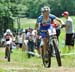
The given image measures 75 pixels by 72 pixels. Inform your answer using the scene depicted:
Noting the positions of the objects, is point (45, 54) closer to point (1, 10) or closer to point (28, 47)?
point (28, 47)

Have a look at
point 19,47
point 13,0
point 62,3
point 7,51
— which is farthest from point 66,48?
point 62,3

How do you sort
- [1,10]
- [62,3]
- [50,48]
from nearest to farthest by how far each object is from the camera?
[50,48]
[1,10]
[62,3]

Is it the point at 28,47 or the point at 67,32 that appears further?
the point at 28,47

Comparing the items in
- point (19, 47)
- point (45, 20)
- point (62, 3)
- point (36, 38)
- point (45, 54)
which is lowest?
point (62, 3)

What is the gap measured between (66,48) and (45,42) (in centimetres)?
602

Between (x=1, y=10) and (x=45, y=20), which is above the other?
(x=45, y=20)

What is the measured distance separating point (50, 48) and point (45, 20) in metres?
0.77

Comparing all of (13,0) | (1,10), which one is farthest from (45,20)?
(13,0)

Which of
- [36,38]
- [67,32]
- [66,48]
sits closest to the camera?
[67,32]

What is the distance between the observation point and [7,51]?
1823 cm

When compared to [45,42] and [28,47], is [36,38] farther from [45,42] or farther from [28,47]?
[45,42]

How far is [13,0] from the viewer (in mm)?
43562

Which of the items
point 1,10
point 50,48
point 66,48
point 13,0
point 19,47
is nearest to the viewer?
point 50,48

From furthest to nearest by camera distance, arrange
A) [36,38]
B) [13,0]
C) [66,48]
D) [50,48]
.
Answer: [13,0] < [36,38] < [66,48] < [50,48]
